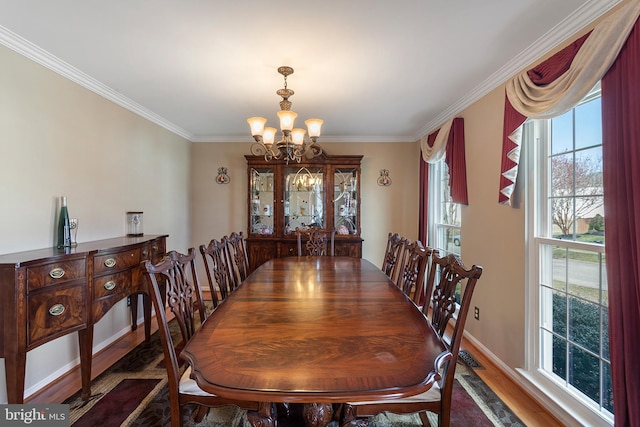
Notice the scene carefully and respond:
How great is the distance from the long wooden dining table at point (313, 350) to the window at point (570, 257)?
1.11 meters

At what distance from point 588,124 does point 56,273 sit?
3299 millimetres

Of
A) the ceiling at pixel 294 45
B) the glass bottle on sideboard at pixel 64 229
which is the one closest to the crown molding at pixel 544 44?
the ceiling at pixel 294 45

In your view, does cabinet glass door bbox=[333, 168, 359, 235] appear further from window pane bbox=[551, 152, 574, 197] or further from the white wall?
window pane bbox=[551, 152, 574, 197]

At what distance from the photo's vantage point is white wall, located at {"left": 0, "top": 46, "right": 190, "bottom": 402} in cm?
193

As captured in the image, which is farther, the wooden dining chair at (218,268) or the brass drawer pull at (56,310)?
the wooden dining chair at (218,268)

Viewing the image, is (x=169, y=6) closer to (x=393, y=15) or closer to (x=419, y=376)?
(x=393, y=15)

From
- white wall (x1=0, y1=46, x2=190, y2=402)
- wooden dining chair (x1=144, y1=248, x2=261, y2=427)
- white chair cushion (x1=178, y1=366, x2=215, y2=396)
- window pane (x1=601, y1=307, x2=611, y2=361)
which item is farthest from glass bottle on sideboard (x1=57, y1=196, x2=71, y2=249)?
window pane (x1=601, y1=307, x2=611, y2=361)

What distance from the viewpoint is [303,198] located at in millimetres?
4316

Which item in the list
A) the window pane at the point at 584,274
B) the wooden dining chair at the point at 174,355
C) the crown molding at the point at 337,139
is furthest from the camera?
the crown molding at the point at 337,139

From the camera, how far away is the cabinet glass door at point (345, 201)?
13.9 ft

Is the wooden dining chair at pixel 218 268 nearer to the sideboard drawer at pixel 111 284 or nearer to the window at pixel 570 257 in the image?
the sideboard drawer at pixel 111 284

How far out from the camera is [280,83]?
2.54m

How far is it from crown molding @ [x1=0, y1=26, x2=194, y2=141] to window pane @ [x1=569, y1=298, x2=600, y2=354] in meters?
3.95

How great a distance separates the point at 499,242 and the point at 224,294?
7.39 feet
